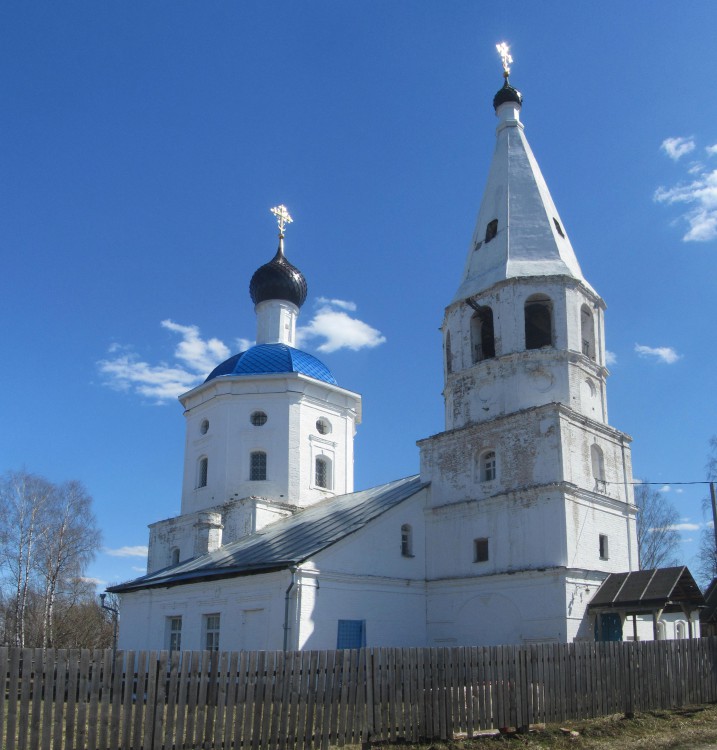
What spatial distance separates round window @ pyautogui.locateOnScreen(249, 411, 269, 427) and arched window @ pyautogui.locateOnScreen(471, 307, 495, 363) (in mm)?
9147

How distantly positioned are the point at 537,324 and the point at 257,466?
11.1 meters

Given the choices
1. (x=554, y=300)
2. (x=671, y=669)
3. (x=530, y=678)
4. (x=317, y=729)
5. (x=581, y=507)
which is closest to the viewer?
(x=317, y=729)

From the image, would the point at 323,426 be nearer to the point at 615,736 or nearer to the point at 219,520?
the point at 219,520

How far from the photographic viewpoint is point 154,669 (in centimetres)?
916

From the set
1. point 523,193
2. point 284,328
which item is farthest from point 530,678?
point 284,328

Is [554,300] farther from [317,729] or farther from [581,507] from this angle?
[317,729]

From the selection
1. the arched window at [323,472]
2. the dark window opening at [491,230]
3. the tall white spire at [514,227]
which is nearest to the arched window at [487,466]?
the tall white spire at [514,227]

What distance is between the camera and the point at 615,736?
36.4 ft

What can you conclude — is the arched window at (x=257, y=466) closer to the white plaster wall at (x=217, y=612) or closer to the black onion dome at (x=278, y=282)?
the white plaster wall at (x=217, y=612)

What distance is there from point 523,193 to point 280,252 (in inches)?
446

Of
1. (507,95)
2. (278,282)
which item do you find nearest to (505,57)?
(507,95)

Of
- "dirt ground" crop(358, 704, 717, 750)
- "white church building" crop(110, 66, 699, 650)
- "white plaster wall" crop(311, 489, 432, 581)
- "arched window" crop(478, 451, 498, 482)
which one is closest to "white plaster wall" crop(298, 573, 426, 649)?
"white church building" crop(110, 66, 699, 650)

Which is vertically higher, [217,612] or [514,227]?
[514,227]

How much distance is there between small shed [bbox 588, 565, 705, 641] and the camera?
15828mm
